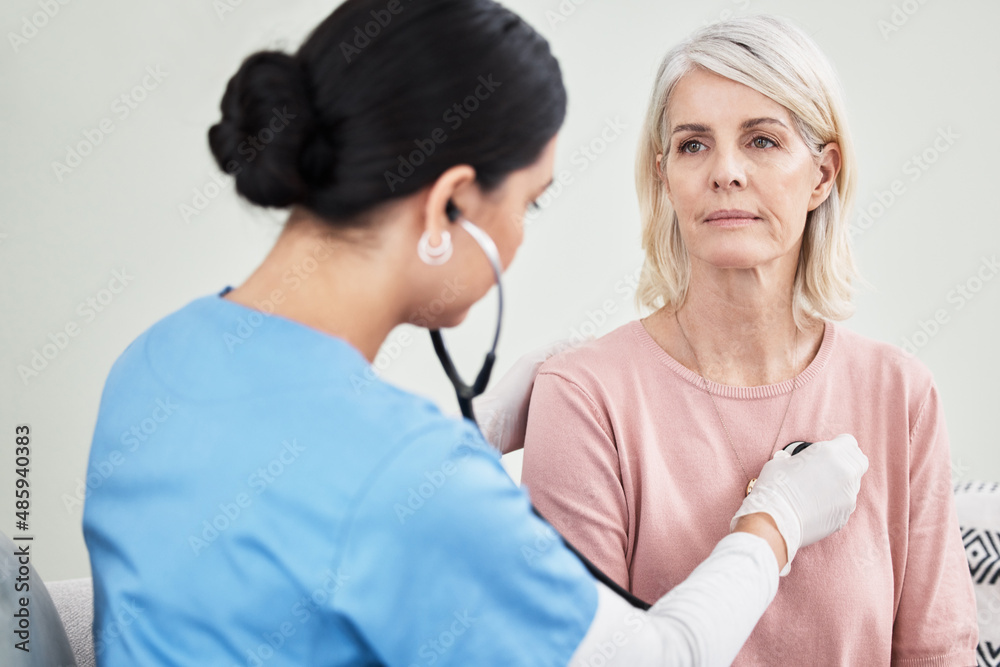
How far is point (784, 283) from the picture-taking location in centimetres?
135

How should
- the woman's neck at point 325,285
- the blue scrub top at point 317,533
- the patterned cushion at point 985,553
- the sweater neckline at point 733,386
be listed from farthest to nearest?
1. the patterned cushion at point 985,553
2. the sweater neckline at point 733,386
3. the woman's neck at point 325,285
4. the blue scrub top at point 317,533

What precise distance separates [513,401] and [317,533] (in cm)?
73

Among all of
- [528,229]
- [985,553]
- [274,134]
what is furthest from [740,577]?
[528,229]

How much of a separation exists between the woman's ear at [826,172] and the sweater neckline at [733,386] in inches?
9.5

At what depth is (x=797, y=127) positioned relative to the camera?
1206mm

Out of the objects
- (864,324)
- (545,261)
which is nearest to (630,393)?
(545,261)

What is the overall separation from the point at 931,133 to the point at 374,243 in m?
1.86

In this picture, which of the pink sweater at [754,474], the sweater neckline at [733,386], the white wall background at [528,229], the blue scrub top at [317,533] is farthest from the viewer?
the white wall background at [528,229]

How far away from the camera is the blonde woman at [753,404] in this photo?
3.88ft

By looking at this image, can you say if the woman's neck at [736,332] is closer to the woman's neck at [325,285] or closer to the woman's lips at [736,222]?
the woman's lips at [736,222]

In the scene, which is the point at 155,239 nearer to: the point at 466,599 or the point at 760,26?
the point at 760,26

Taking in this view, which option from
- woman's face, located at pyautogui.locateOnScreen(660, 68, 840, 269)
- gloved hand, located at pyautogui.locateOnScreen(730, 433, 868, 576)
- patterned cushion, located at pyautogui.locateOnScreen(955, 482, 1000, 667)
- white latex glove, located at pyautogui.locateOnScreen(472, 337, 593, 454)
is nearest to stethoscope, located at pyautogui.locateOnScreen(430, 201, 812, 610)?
gloved hand, located at pyautogui.locateOnScreen(730, 433, 868, 576)

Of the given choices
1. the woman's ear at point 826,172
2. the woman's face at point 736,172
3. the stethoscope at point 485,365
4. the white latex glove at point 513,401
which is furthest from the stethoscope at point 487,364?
the woman's ear at point 826,172

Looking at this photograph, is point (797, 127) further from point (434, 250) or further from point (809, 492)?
point (434, 250)
